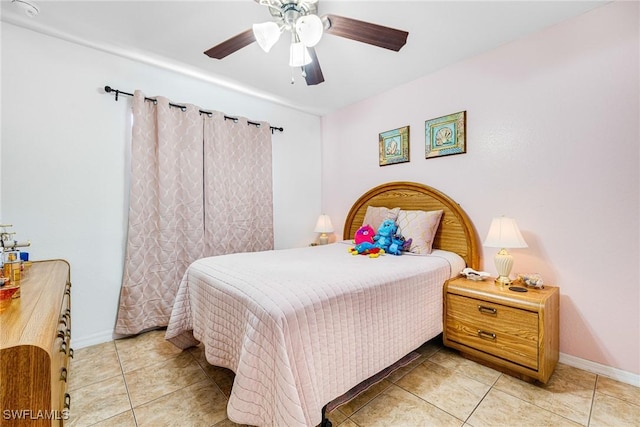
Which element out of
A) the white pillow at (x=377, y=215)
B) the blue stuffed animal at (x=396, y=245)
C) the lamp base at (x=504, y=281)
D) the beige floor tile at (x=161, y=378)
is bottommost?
the beige floor tile at (x=161, y=378)

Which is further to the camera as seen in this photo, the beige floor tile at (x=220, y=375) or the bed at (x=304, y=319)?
the beige floor tile at (x=220, y=375)

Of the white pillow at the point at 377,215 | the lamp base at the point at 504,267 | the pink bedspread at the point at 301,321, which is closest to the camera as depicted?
the pink bedspread at the point at 301,321

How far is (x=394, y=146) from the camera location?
310cm

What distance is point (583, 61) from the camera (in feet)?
6.36

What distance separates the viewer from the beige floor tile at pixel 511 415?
4.72 feet

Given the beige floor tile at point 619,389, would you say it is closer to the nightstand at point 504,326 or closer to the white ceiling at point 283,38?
the nightstand at point 504,326

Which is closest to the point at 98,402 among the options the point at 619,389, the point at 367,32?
the point at 367,32

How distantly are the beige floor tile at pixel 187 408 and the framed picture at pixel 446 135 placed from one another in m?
2.66

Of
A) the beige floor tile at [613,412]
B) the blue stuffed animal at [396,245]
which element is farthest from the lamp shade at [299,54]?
the beige floor tile at [613,412]

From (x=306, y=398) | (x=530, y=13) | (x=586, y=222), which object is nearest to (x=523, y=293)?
(x=586, y=222)

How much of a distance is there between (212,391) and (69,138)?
222cm

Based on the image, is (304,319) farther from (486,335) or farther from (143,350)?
(143,350)

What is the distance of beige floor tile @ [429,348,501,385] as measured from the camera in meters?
1.85

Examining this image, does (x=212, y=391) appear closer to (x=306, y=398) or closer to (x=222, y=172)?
A: (x=306, y=398)
